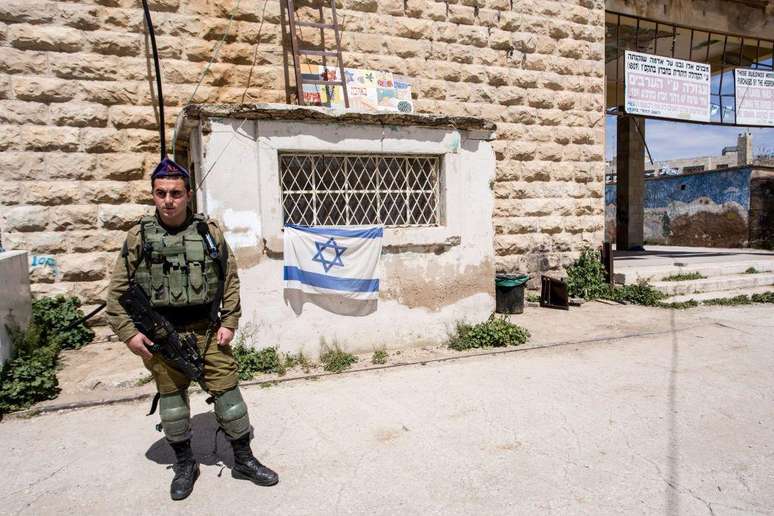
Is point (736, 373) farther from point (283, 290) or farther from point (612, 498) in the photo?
point (283, 290)

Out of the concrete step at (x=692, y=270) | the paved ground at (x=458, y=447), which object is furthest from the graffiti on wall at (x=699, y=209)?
the paved ground at (x=458, y=447)

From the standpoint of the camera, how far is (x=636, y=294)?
27.1 ft

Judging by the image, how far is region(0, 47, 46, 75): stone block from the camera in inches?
225

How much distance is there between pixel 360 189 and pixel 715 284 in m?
7.35

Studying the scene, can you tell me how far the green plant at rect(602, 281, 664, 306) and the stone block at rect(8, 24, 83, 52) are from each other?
8822mm

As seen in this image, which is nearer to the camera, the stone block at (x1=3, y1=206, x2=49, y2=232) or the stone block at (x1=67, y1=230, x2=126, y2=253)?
the stone block at (x1=3, y1=206, x2=49, y2=232)

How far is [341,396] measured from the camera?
165 inches

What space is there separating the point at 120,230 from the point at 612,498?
20.2 feet

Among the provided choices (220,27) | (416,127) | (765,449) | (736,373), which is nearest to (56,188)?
(220,27)

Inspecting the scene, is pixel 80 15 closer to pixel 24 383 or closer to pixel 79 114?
pixel 79 114

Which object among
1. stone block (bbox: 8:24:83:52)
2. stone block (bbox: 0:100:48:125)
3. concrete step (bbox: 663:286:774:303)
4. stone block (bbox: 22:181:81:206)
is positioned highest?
stone block (bbox: 8:24:83:52)

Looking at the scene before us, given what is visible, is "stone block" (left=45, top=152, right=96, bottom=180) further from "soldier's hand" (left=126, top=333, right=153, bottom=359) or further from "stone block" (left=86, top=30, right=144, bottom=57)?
"soldier's hand" (left=126, top=333, right=153, bottom=359)

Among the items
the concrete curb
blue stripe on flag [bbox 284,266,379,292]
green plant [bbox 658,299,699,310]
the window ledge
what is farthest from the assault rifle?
green plant [bbox 658,299,699,310]

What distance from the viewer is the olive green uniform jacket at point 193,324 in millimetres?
2811
